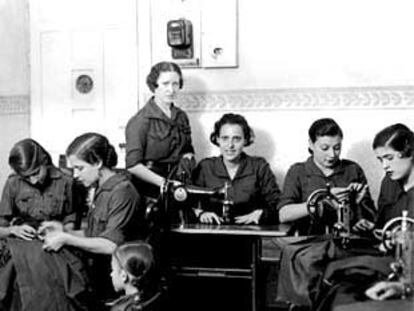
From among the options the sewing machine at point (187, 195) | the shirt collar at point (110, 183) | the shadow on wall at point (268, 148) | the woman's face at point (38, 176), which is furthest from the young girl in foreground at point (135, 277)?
the shadow on wall at point (268, 148)

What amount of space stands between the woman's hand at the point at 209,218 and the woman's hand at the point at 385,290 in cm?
160

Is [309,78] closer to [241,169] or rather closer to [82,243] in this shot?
[241,169]

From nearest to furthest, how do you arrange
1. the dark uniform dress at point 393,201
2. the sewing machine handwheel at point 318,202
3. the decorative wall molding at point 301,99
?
the dark uniform dress at point 393,201 < the sewing machine handwheel at point 318,202 < the decorative wall molding at point 301,99

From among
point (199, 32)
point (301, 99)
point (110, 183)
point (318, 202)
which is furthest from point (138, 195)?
point (199, 32)

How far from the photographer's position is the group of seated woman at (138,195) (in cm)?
330

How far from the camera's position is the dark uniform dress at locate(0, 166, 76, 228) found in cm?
377

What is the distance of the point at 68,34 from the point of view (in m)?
5.46

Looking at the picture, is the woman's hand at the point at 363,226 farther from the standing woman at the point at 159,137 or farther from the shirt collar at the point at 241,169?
the standing woman at the point at 159,137

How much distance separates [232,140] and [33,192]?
3.81 ft

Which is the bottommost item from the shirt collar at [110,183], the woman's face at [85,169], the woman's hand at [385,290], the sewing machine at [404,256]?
the woman's hand at [385,290]

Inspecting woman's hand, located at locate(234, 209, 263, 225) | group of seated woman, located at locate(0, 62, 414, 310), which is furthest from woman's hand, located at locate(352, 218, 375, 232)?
woman's hand, located at locate(234, 209, 263, 225)

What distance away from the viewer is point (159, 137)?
14.8 feet

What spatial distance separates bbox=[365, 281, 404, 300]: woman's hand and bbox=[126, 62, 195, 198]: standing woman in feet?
6.73

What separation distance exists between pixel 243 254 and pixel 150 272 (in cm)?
87
